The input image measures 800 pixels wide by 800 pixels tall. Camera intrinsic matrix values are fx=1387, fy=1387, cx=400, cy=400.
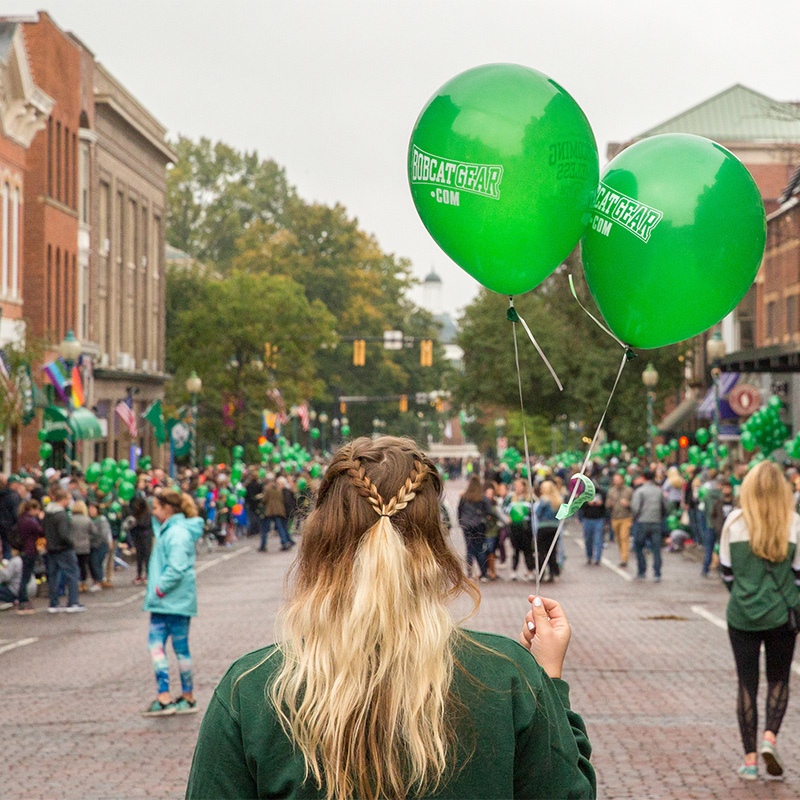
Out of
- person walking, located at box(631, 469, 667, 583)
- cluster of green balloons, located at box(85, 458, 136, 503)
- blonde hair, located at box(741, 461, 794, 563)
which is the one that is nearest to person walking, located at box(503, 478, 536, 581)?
person walking, located at box(631, 469, 667, 583)

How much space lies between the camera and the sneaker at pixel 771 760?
8.12 meters

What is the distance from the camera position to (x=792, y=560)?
26.2 ft

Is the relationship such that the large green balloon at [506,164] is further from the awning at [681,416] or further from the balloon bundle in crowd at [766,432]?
the awning at [681,416]

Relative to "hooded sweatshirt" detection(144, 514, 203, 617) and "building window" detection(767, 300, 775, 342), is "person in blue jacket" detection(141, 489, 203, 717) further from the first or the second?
"building window" detection(767, 300, 775, 342)

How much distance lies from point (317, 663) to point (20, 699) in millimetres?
9657

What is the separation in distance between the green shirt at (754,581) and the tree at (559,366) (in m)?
44.0

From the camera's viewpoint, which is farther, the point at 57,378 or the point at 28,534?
the point at 57,378

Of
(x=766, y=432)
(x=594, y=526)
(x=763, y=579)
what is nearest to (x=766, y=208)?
(x=766, y=432)

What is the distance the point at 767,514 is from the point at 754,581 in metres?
0.38

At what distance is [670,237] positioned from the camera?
177 inches

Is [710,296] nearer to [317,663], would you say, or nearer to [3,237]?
[317,663]

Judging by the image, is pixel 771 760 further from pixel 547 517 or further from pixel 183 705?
pixel 547 517

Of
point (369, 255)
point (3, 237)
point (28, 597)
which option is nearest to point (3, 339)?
point (3, 237)

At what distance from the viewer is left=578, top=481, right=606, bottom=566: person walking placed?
2509 cm
